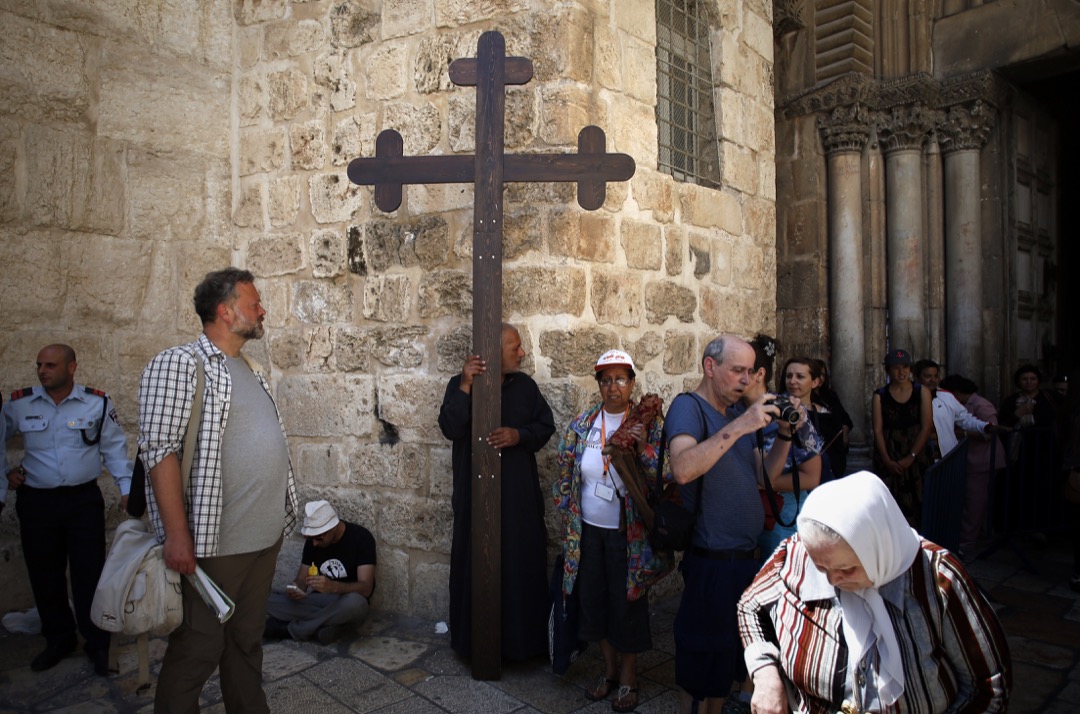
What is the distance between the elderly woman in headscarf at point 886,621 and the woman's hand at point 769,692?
16 millimetres

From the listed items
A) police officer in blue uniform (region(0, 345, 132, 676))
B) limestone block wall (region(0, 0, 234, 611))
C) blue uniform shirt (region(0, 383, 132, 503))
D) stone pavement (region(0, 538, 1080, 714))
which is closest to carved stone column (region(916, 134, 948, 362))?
stone pavement (region(0, 538, 1080, 714))

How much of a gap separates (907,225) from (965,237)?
23.7 inches

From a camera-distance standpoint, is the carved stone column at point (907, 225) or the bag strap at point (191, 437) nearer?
the bag strap at point (191, 437)

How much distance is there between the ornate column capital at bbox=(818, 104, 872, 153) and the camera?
23.2 ft

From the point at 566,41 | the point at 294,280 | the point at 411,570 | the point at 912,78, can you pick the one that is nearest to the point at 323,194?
the point at 294,280

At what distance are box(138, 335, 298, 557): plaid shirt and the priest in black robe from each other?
1.24m

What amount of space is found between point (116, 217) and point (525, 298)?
8.82 ft

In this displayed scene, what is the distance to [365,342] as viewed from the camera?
4719 millimetres

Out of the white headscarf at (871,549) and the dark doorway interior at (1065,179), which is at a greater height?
the dark doorway interior at (1065,179)

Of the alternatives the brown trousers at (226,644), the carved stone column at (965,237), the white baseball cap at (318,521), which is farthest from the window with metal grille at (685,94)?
the brown trousers at (226,644)

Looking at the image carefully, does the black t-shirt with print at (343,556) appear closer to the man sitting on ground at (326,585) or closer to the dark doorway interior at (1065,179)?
the man sitting on ground at (326,585)

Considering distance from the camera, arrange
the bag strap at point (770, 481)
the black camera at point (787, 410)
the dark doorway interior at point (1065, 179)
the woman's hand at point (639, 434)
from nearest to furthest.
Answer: the black camera at point (787, 410) < the bag strap at point (770, 481) < the woman's hand at point (639, 434) < the dark doorway interior at point (1065, 179)

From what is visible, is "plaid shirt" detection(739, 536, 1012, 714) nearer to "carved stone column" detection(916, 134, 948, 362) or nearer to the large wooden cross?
the large wooden cross

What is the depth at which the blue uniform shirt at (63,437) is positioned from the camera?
4.00 m
